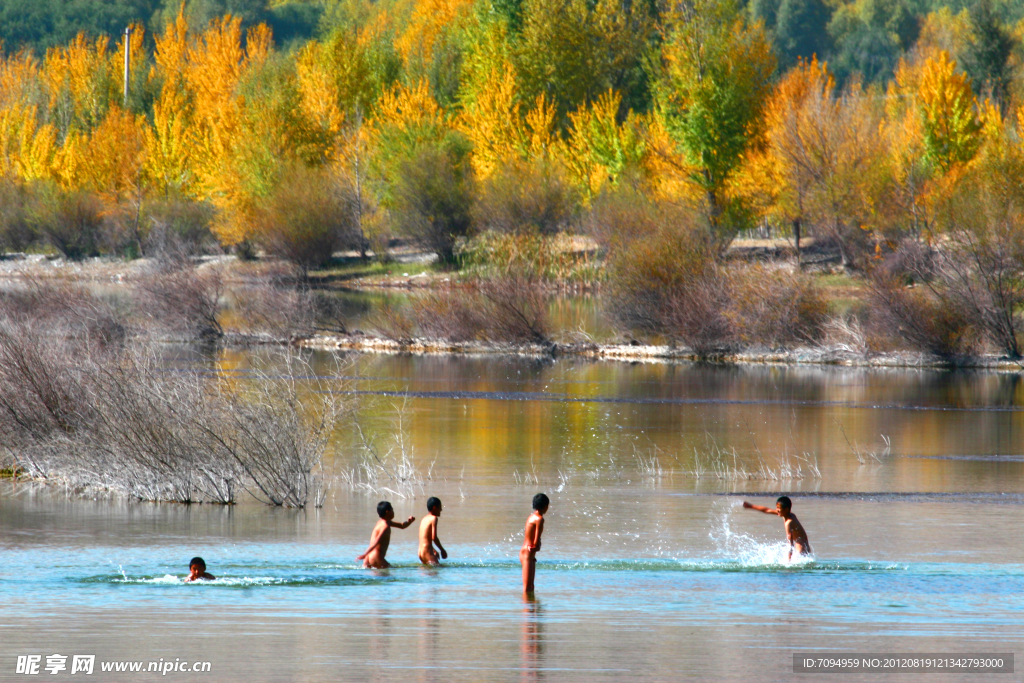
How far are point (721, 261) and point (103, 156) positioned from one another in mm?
44867

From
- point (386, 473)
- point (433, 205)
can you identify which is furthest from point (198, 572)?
point (433, 205)

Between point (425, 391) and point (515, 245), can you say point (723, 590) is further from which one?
point (515, 245)

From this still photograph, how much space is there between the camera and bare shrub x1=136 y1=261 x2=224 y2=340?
42781mm

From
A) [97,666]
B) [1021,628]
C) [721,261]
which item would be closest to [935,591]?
[1021,628]

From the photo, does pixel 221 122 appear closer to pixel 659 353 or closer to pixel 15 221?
pixel 15 221

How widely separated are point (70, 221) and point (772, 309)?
44338mm

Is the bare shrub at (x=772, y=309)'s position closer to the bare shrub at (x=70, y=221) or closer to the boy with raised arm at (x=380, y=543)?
the boy with raised arm at (x=380, y=543)

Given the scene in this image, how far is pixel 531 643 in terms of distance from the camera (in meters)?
11.2

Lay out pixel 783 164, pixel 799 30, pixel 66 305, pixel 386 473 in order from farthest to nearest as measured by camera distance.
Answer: pixel 799 30 → pixel 783 164 → pixel 66 305 → pixel 386 473

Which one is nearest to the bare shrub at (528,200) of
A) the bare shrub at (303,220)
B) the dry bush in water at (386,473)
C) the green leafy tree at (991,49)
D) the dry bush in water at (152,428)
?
the bare shrub at (303,220)

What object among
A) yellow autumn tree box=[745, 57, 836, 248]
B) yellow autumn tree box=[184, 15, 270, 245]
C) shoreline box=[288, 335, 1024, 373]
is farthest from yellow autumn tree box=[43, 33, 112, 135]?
shoreline box=[288, 335, 1024, 373]

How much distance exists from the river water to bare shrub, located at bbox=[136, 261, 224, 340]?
17503 millimetres

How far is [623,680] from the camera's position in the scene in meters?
10.1

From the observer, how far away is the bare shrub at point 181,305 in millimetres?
42781
